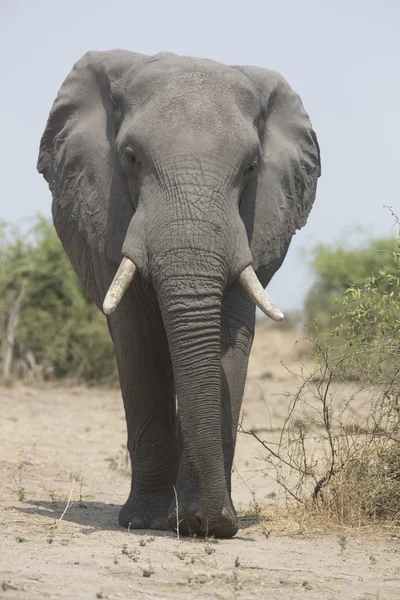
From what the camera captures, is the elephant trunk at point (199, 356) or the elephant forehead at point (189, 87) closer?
the elephant trunk at point (199, 356)

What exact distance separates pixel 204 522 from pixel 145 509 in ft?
2.90

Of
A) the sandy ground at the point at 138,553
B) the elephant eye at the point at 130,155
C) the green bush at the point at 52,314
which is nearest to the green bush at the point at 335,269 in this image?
the green bush at the point at 52,314

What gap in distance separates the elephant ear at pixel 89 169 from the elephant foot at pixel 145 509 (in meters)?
1.30

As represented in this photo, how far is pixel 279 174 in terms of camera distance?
7.46m

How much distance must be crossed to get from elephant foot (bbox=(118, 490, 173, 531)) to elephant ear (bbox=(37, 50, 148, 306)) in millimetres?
1298

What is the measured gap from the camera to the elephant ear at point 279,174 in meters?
7.29

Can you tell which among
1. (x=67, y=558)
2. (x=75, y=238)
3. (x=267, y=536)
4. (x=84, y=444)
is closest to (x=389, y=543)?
(x=267, y=536)

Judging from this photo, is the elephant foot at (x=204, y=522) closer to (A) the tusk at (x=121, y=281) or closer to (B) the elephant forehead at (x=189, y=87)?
(A) the tusk at (x=121, y=281)

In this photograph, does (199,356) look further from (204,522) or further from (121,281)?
(204,522)

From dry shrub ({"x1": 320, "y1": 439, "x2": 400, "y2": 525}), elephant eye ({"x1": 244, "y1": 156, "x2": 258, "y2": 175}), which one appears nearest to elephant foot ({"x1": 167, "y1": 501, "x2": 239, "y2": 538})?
dry shrub ({"x1": 320, "y1": 439, "x2": 400, "y2": 525})

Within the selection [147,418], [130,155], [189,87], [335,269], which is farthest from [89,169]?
[335,269]

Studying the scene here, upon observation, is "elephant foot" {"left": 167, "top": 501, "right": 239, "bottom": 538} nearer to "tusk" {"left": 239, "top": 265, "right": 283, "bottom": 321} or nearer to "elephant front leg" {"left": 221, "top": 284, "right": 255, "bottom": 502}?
"elephant front leg" {"left": 221, "top": 284, "right": 255, "bottom": 502}

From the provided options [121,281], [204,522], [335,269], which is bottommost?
[204,522]

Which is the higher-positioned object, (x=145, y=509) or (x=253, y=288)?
(x=253, y=288)
